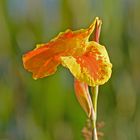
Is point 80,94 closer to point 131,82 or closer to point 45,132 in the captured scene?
point 45,132

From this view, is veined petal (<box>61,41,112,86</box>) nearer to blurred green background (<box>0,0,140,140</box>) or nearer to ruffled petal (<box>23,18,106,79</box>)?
ruffled petal (<box>23,18,106,79</box>)

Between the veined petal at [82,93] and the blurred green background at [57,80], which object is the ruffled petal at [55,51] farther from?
the blurred green background at [57,80]

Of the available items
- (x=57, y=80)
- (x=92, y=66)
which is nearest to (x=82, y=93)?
(x=92, y=66)

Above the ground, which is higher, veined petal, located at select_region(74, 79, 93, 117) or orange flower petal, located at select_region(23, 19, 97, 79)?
orange flower petal, located at select_region(23, 19, 97, 79)

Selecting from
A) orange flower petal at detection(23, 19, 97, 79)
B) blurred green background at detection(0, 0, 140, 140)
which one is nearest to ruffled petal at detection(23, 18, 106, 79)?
orange flower petal at detection(23, 19, 97, 79)

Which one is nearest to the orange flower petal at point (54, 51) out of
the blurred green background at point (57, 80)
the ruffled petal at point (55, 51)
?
the ruffled petal at point (55, 51)

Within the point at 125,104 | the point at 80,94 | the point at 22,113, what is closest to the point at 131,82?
the point at 125,104
